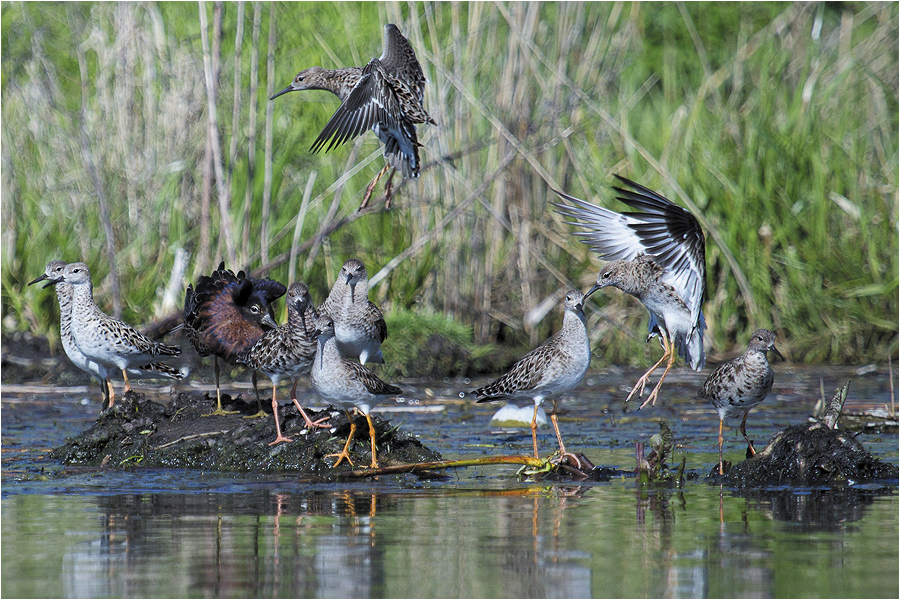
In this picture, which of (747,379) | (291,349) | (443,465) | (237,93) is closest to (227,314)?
(291,349)

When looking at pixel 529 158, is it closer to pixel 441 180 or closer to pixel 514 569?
pixel 441 180

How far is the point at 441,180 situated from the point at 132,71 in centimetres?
359

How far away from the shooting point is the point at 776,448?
673 centimetres

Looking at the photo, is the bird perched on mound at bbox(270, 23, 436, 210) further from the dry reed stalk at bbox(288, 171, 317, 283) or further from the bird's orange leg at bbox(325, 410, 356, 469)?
the dry reed stalk at bbox(288, 171, 317, 283)

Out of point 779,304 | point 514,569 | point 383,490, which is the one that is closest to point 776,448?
point 383,490

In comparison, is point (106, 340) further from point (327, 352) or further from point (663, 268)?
point (663, 268)

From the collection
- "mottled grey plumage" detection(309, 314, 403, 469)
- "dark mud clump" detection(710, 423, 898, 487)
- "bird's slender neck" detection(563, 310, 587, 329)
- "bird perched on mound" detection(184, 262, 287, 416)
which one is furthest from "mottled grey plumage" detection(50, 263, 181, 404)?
"dark mud clump" detection(710, 423, 898, 487)

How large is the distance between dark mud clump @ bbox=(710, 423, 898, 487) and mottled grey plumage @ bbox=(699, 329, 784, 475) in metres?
0.34

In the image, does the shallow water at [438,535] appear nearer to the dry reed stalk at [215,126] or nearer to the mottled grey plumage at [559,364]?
the mottled grey plumage at [559,364]

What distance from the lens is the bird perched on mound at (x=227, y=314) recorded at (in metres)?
8.30

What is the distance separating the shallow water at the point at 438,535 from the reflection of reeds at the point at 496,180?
3619 millimetres

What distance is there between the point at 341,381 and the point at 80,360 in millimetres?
2391

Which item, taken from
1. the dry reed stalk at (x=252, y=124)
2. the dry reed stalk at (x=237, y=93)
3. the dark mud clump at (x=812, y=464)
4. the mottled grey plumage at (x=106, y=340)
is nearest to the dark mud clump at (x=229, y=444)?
the mottled grey plumage at (x=106, y=340)

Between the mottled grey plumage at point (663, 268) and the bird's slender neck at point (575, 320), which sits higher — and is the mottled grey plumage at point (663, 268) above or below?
above
